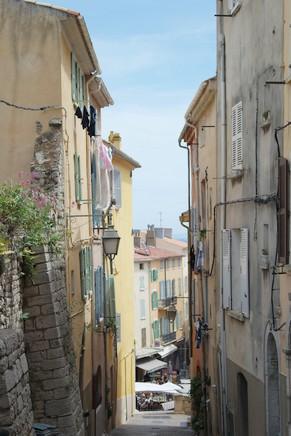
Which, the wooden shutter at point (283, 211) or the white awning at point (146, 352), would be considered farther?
the white awning at point (146, 352)

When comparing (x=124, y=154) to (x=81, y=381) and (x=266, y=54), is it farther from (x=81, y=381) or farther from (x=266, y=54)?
(x=266, y=54)

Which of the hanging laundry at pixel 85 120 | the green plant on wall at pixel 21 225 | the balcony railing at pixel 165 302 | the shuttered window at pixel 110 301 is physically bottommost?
the balcony railing at pixel 165 302

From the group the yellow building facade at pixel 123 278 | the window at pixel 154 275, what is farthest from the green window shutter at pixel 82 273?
the window at pixel 154 275

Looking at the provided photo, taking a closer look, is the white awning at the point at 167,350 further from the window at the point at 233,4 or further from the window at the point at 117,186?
the window at the point at 233,4

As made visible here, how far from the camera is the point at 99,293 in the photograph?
25797 millimetres

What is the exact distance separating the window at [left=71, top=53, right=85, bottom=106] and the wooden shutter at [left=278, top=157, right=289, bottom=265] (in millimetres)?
7451

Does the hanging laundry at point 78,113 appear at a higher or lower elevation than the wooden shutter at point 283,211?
higher

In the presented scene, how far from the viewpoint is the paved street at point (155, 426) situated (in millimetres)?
29672

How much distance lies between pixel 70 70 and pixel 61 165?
8.71ft

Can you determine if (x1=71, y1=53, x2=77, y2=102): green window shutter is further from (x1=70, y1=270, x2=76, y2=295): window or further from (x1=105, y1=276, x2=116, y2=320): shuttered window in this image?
(x1=105, y1=276, x2=116, y2=320): shuttered window

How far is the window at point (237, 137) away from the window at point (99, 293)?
786 cm

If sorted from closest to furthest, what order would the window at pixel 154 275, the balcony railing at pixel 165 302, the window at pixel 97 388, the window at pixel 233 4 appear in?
the window at pixel 233 4
the window at pixel 97 388
the window at pixel 154 275
the balcony railing at pixel 165 302

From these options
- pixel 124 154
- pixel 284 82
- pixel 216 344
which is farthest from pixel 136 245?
pixel 284 82

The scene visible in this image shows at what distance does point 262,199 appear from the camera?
15.8 m
